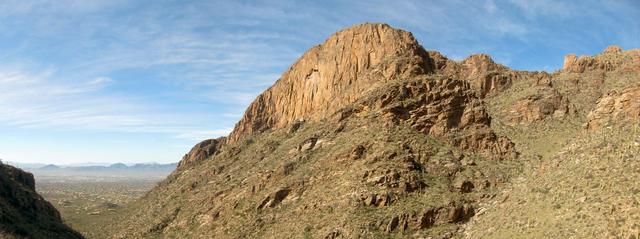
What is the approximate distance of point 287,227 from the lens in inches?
2211

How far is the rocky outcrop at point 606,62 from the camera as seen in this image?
80.2 m

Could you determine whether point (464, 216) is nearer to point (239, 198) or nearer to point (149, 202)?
point (239, 198)

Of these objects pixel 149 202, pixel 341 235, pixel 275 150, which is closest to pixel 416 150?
pixel 341 235

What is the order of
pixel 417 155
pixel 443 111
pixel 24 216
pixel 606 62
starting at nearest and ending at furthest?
pixel 417 155 < pixel 443 111 < pixel 24 216 < pixel 606 62

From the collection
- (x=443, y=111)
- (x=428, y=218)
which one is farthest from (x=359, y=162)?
(x=443, y=111)

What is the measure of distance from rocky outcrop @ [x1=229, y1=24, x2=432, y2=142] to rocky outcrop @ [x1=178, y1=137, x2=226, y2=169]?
Result: 51.2 feet

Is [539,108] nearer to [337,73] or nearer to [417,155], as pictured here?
[417,155]

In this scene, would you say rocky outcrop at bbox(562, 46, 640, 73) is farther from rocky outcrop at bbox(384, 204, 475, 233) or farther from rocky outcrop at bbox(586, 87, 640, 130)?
rocky outcrop at bbox(384, 204, 475, 233)

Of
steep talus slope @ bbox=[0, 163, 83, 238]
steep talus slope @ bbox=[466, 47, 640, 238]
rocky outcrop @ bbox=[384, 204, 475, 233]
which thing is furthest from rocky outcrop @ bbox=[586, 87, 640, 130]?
steep talus slope @ bbox=[0, 163, 83, 238]

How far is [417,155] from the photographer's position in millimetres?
60156

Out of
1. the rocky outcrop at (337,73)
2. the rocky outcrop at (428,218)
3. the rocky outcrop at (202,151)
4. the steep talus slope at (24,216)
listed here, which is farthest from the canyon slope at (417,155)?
the rocky outcrop at (202,151)

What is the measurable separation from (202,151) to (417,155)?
7531 centimetres

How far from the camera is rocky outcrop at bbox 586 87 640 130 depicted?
51.4 metres

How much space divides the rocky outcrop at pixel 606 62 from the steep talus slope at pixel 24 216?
80690 millimetres
